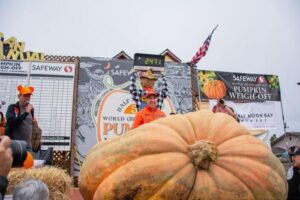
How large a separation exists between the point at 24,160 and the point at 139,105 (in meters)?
3.85

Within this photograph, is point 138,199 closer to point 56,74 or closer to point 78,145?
point 78,145

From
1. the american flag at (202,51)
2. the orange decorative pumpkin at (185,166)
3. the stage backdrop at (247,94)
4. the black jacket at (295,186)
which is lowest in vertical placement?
the black jacket at (295,186)

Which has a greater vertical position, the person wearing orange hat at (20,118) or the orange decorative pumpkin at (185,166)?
the person wearing orange hat at (20,118)

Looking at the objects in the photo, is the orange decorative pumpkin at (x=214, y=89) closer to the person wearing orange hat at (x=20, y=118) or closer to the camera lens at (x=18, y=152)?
the person wearing orange hat at (x=20, y=118)

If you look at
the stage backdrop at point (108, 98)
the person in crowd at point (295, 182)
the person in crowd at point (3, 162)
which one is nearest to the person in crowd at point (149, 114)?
the person in crowd at point (295, 182)

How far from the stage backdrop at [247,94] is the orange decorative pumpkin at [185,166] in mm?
7237

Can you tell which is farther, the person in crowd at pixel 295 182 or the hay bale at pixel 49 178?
the person in crowd at pixel 295 182

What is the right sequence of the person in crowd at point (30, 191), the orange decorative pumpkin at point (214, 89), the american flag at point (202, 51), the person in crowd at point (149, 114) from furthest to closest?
the american flag at point (202, 51) < the orange decorative pumpkin at point (214, 89) < the person in crowd at point (149, 114) < the person in crowd at point (30, 191)

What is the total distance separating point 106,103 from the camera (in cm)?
662

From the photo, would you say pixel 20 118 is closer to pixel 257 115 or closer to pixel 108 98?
pixel 108 98

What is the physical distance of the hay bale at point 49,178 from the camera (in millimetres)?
2494

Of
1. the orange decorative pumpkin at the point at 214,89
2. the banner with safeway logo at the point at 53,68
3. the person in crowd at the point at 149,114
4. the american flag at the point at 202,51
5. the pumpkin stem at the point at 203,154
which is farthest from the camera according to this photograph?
the american flag at the point at 202,51

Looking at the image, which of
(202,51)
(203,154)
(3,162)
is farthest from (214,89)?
(3,162)

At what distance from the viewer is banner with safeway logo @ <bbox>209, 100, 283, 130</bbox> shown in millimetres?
8906
